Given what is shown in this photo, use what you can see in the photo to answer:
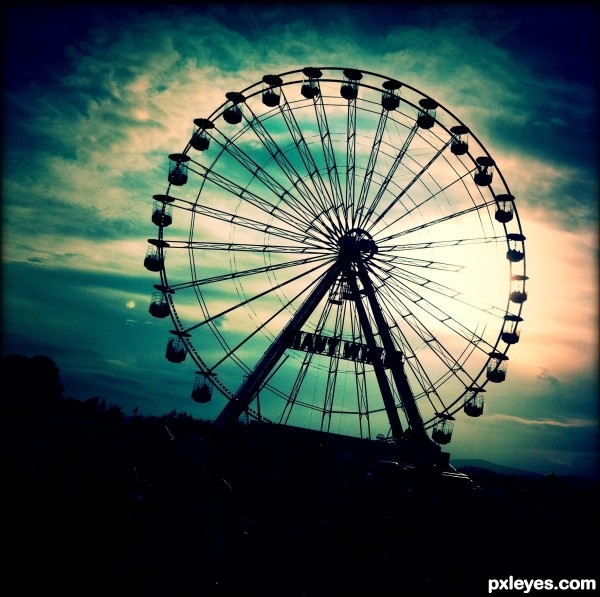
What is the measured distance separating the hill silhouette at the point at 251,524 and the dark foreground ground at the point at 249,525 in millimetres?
26

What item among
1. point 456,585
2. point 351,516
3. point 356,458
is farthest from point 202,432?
point 456,585

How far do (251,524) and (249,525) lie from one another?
7cm

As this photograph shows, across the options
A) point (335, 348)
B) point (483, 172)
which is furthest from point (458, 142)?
point (335, 348)

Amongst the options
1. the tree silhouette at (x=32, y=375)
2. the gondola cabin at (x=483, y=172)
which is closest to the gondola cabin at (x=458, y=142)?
the gondola cabin at (x=483, y=172)

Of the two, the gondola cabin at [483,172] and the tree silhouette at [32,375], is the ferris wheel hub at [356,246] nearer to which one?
the gondola cabin at [483,172]

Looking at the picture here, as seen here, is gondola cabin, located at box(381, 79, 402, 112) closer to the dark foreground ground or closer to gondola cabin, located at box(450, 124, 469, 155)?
gondola cabin, located at box(450, 124, 469, 155)

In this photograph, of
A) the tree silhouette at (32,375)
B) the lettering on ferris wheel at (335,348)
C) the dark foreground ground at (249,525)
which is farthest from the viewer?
the tree silhouette at (32,375)

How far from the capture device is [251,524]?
9.23m

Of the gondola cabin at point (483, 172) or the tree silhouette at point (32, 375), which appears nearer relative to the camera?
the gondola cabin at point (483, 172)

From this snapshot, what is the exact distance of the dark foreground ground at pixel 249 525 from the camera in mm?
5012

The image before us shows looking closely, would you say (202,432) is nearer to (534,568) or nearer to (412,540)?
(412,540)

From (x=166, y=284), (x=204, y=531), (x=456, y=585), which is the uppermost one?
(x=166, y=284)

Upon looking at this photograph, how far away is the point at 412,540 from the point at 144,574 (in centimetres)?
796

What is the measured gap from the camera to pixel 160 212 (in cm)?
1989
